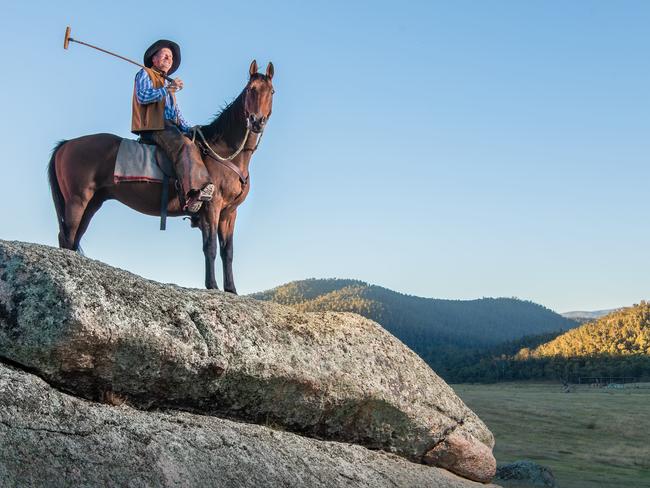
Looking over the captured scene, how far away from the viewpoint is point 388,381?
1187cm

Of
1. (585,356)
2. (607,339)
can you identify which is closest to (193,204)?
(585,356)

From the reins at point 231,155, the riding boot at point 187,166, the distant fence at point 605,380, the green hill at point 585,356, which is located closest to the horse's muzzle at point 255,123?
the reins at point 231,155

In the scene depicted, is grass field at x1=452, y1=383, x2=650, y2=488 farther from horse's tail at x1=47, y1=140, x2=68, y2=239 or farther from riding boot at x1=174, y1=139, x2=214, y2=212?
horse's tail at x1=47, y1=140, x2=68, y2=239

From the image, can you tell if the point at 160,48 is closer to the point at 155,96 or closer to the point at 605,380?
the point at 155,96

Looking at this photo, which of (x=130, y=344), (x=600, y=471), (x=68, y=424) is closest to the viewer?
(x=68, y=424)

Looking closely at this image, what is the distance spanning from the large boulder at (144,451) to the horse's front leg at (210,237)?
2.99 meters

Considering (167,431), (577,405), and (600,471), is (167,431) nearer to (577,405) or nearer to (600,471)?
(600,471)

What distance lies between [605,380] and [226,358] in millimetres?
104251

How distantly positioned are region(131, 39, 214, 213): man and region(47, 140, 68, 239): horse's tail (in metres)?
1.45

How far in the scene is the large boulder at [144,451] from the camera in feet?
24.9

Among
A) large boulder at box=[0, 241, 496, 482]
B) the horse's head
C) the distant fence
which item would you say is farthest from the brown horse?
the distant fence

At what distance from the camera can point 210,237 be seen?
12.8m

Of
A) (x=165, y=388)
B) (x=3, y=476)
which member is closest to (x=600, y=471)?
(x=165, y=388)

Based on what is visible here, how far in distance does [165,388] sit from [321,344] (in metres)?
2.64
